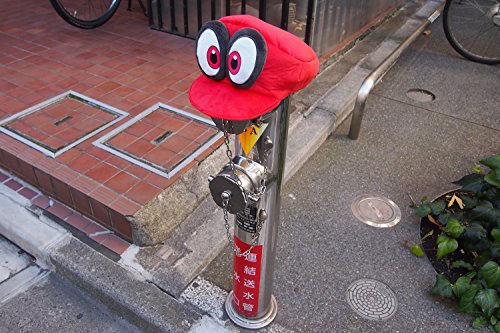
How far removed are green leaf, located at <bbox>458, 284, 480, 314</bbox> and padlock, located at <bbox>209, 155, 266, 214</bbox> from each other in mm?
1337

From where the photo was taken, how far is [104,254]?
2521mm

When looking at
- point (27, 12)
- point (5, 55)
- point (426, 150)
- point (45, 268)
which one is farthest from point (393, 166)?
point (27, 12)

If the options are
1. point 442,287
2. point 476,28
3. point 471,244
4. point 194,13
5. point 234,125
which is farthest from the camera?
point 476,28

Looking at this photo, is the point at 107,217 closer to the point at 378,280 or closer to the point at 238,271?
the point at 238,271

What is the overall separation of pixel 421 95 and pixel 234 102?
3450 millimetres

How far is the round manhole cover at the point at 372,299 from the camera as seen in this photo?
7.55ft

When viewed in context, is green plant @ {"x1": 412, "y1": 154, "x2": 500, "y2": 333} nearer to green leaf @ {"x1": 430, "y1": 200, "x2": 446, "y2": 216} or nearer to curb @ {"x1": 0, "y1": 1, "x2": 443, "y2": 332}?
green leaf @ {"x1": 430, "y1": 200, "x2": 446, "y2": 216}

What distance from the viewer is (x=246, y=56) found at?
1.40m

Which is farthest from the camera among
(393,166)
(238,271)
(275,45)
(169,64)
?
(169,64)

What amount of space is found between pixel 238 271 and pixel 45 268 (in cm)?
138

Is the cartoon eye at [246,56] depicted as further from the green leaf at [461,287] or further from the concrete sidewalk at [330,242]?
the green leaf at [461,287]

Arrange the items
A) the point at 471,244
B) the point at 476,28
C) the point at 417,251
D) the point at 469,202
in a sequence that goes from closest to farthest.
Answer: the point at 471,244 < the point at 417,251 < the point at 469,202 < the point at 476,28

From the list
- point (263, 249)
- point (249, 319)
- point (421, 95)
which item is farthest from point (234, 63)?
point (421, 95)

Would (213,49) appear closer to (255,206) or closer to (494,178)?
(255,206)
